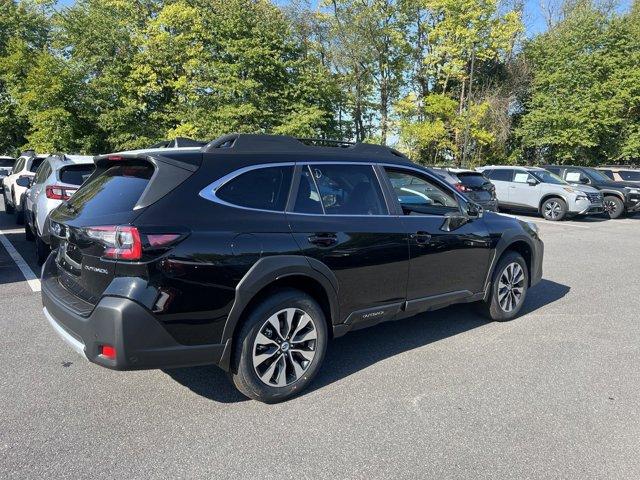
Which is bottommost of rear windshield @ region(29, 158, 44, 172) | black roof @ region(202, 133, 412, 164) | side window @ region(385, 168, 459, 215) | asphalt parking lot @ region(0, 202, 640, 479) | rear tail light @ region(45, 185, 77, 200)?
asphalt parking lot @ region(0, 202, 640, 479)

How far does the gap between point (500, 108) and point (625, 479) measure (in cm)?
3293

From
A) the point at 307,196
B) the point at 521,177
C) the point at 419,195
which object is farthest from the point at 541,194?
the point at 307,196

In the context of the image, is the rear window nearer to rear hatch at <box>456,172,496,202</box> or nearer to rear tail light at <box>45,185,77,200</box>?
Result: rear hatch at <box>456,172,496,202</box>

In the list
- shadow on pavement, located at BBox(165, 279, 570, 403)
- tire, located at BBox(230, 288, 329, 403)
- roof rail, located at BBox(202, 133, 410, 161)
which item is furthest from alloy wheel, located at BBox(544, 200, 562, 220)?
tire, located at BBox(230, 288, 329, 403)

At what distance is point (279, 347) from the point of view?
3.45m

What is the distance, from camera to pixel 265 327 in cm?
337

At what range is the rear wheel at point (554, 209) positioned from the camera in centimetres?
1605

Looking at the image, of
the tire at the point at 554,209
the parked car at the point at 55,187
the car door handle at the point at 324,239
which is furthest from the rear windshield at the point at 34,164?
the tire at the point at 554,209

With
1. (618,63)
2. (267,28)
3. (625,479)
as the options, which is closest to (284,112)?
(267,28)

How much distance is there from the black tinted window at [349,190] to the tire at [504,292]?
177cm

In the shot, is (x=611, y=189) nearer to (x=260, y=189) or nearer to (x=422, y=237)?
(x=422, y=237)

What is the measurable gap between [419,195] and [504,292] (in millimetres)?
1421

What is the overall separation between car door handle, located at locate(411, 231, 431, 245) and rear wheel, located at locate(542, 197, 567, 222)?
13574 millimetres

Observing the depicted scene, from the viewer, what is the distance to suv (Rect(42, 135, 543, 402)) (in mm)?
2924
